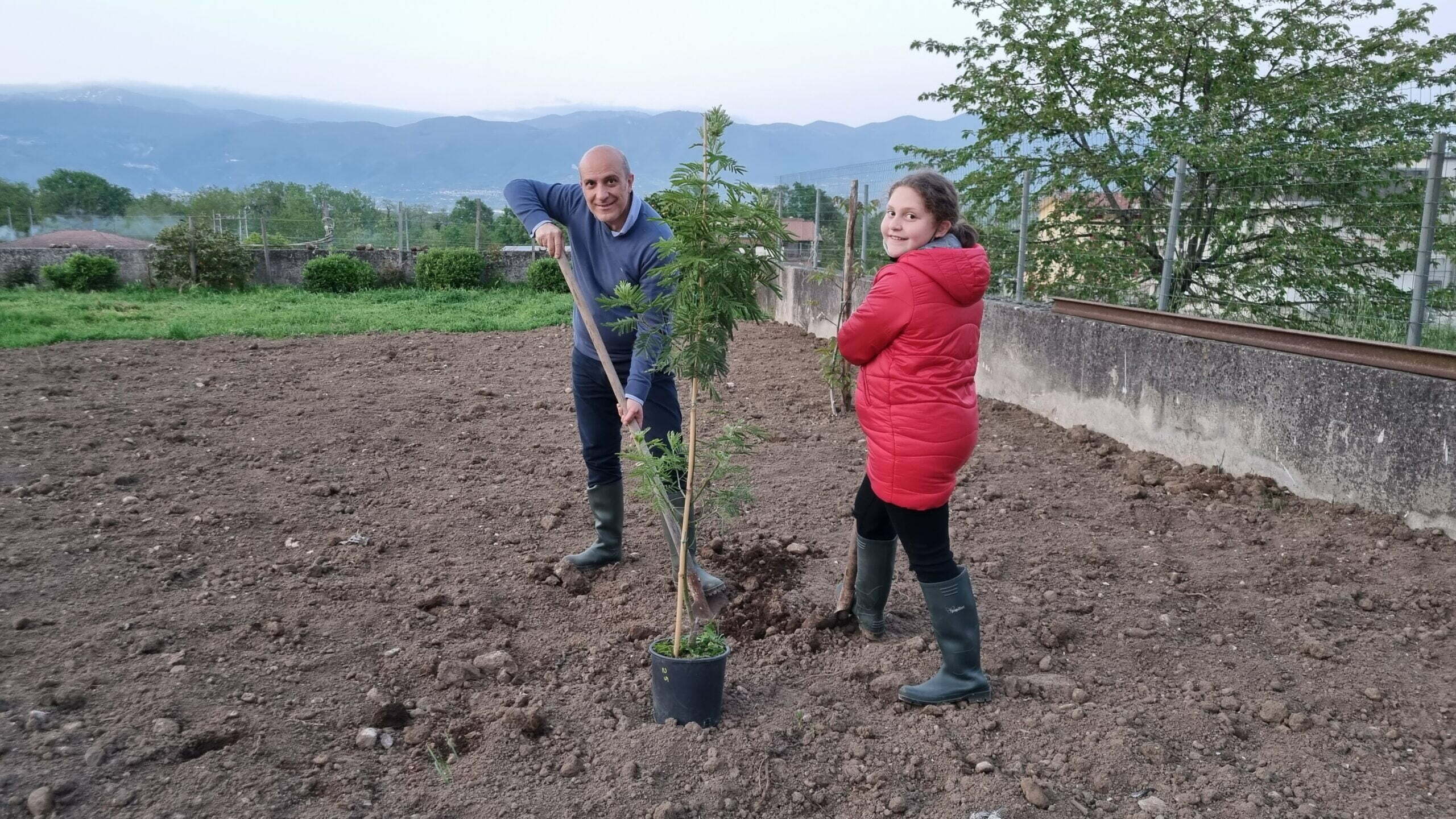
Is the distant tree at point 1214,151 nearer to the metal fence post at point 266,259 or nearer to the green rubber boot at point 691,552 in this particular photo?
the green rubber boot at point 691,552

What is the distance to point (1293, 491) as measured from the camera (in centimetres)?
500

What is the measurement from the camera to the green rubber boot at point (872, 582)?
3.29 metres

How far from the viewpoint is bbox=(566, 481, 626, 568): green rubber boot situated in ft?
13.7

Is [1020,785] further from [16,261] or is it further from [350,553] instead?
[16,261]

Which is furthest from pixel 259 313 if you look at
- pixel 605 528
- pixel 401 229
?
pixel 605 528

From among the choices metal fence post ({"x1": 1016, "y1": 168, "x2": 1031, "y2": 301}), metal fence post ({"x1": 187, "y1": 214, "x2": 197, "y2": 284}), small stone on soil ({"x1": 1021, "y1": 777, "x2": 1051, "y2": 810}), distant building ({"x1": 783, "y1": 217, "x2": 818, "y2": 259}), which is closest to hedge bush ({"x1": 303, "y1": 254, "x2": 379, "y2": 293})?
metal fence post ({"x1": 187, "y1": 214, "x2": 197, "y2": 284})

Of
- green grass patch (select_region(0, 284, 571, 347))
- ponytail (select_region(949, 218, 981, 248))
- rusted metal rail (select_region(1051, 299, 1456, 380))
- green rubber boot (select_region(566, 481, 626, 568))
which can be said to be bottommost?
green rubber boot (select_region(566, 481, 626, 568))

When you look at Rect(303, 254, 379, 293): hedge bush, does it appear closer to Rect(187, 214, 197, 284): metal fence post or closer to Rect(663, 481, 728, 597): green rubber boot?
Rect(187, 214, 197, 284): metal fence post

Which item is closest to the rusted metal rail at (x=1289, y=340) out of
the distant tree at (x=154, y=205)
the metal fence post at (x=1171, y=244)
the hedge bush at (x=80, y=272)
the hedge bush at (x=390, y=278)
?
the metal fence post at (x=1171, y=244)

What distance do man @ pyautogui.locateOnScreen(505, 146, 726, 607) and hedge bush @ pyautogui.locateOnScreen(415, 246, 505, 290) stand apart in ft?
56.0

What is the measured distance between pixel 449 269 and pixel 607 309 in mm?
17807

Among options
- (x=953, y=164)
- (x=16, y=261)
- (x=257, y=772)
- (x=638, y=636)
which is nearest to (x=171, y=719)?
(x=257, y=772)

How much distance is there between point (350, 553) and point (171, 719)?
156 cm

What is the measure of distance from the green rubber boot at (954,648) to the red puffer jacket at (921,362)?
1.01 feet
